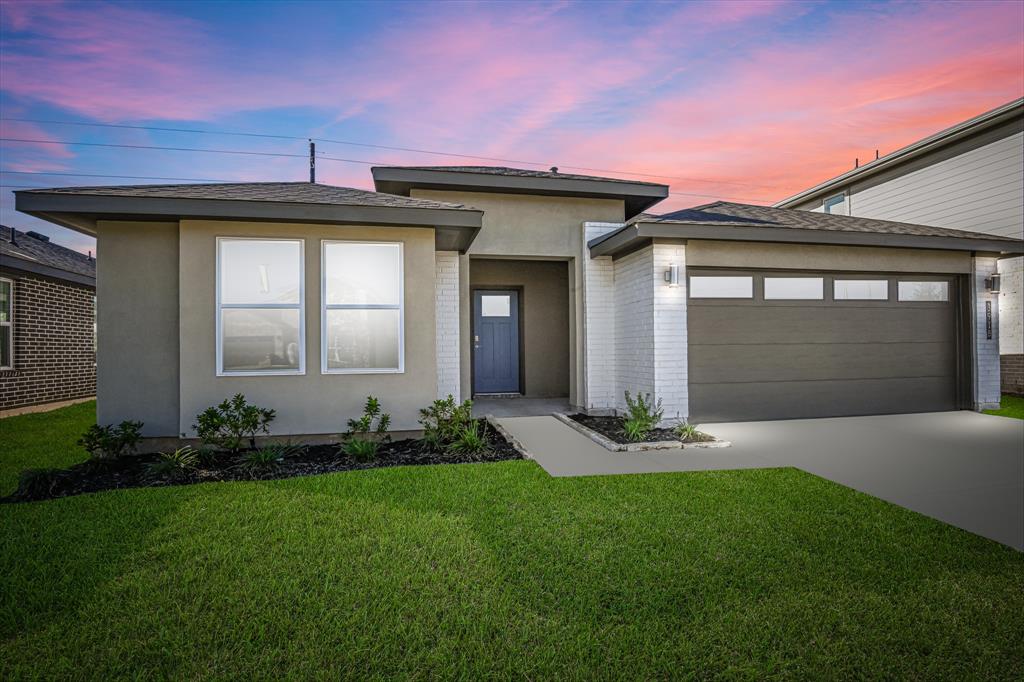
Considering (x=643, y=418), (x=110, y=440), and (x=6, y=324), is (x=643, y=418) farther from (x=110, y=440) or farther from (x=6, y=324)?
(x=6, y=324)

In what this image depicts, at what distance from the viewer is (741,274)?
847 centimetres

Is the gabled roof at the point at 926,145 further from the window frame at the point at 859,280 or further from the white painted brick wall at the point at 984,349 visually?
the window frame at the point at 859,280

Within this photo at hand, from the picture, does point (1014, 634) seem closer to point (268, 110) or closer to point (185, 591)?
point (185, 591)

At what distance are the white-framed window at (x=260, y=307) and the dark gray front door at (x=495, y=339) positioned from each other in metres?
5.33

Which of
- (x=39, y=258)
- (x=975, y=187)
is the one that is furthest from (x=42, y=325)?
(x=975, y=187)

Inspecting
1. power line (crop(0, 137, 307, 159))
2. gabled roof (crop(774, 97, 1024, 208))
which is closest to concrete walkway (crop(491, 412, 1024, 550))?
gabled roof (crop(774, 97, 1024, 208))

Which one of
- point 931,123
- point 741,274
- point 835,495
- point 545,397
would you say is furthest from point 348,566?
point 931,123

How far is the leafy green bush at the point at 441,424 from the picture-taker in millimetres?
6406

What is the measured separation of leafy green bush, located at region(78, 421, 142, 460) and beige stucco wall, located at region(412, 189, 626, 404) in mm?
4610

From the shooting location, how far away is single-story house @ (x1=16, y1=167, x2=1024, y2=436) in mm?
6316

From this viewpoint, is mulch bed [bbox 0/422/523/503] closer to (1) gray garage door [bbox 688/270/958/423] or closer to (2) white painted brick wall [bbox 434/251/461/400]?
(2) white painted brick wall [bbox 434/251/461/400]

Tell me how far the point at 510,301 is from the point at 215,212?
21.5ft

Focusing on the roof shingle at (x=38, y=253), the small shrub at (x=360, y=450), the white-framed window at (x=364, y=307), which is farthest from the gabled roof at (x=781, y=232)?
Answer: the roof shingle at (x=38, y=253)

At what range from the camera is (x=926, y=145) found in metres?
13.1
